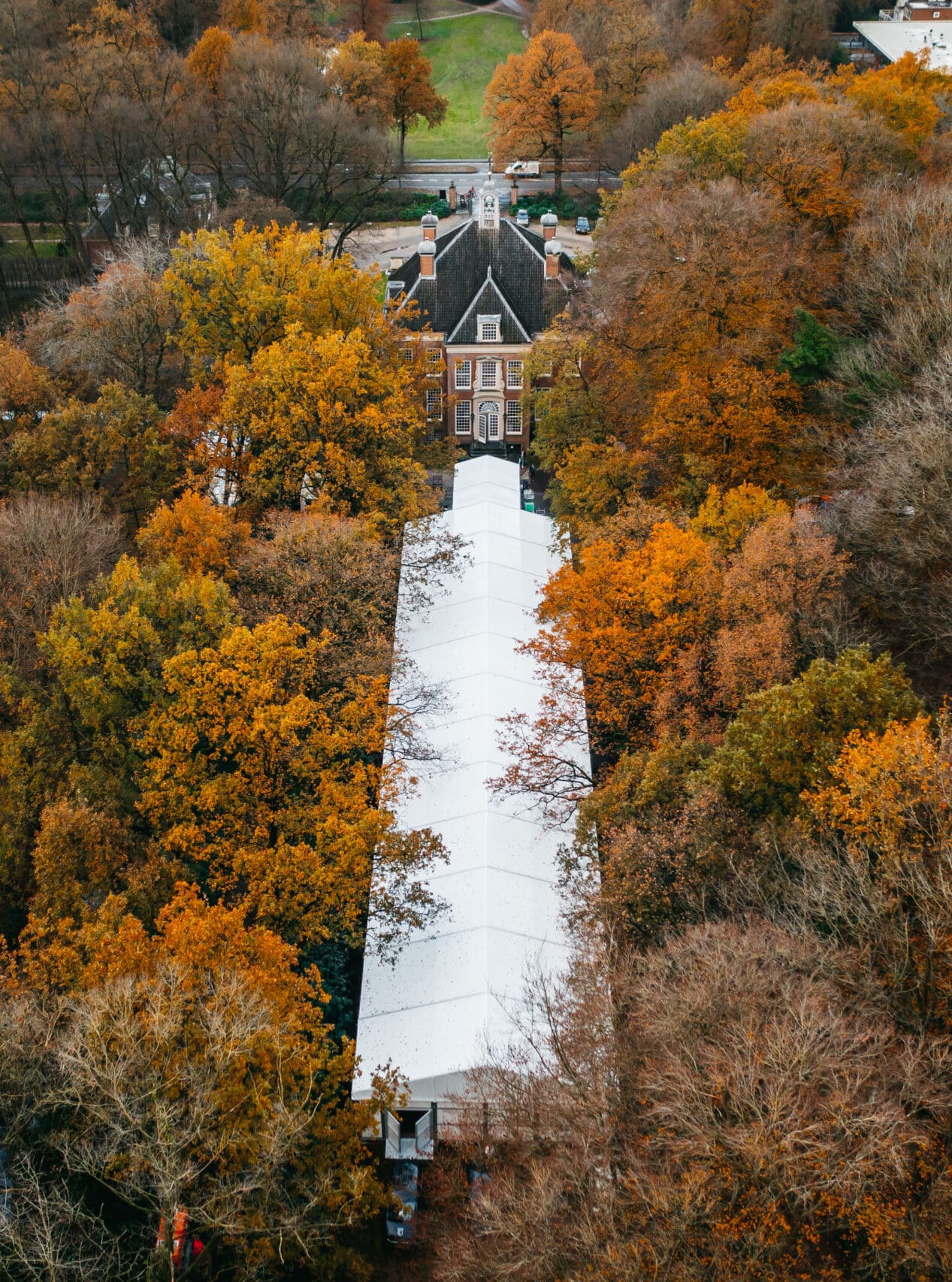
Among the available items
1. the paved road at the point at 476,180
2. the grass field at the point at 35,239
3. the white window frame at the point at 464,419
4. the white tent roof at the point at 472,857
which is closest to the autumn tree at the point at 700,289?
the white tent roof at the point at 472,857

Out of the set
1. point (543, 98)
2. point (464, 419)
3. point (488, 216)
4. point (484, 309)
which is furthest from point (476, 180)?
point (464, 419)

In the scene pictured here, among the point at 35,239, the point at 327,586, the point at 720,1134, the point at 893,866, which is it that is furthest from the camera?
the point at 35,239

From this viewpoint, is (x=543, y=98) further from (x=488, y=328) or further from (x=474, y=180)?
(x=488, y=328)

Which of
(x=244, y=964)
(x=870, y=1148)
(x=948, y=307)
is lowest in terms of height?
(x=870, y=1148)

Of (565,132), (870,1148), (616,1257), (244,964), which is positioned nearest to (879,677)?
(870,1148)

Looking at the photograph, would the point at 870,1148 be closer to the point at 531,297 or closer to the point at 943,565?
the point at 943,565

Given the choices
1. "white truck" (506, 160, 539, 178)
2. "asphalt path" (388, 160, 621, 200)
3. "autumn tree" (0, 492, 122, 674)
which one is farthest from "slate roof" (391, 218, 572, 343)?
"white truck" (506, 160, 539, 178)

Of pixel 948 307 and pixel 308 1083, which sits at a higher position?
pixel 948 307

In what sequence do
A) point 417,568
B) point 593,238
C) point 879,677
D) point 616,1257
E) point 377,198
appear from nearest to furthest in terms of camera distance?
point 616,1257
point 879,677
point 417,568
point 593,238
point 377,198
